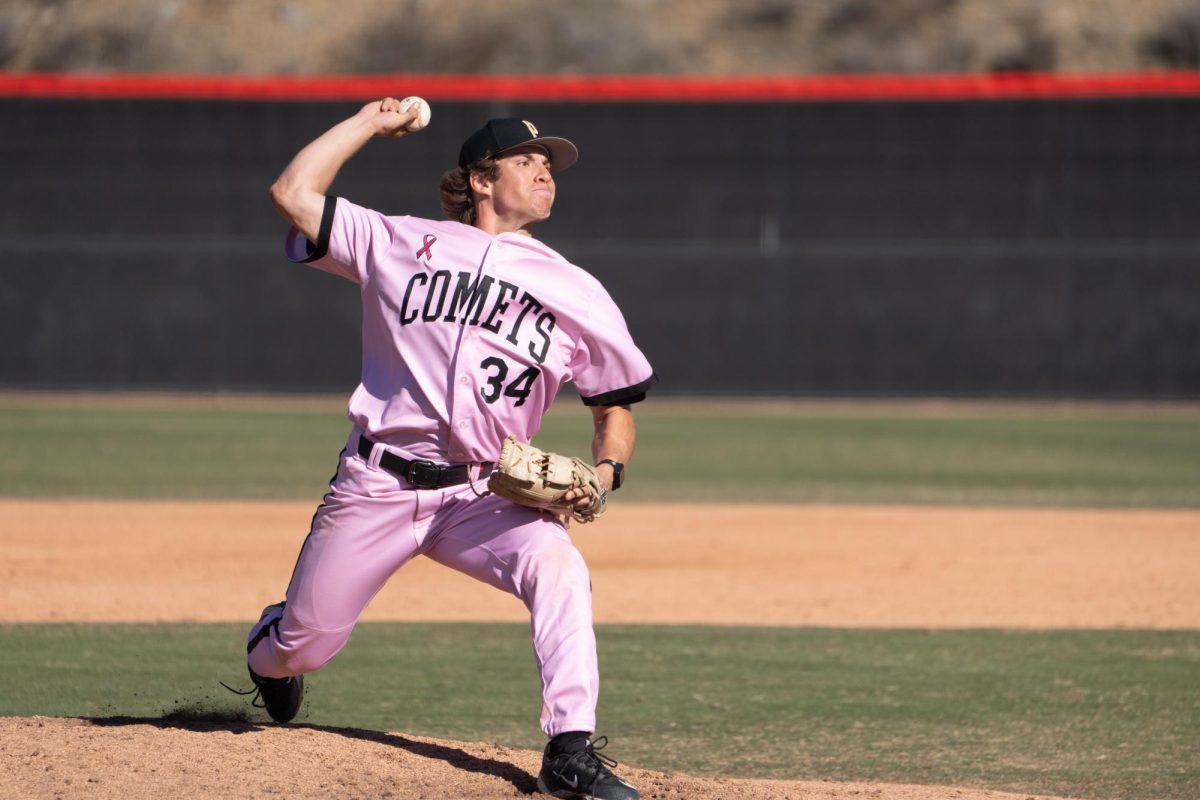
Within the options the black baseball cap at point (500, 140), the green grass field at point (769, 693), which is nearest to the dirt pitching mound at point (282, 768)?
the green grass field at point (769, 693)

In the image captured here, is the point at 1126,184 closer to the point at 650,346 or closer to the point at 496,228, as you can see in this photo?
the point at 650,346

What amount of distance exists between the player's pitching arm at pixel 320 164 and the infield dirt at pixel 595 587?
55.5 inches

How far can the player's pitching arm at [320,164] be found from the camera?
420cm

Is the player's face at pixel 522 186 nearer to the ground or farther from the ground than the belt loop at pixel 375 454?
farther from the ground

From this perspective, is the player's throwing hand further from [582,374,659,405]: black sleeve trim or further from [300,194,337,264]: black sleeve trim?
[582,374,659,405]: black sleeve trim

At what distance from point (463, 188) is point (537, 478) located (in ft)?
3.01

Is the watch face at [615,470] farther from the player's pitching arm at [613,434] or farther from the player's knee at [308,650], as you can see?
the player's knee at [308,650]

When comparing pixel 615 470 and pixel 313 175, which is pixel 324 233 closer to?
pixel 313 175

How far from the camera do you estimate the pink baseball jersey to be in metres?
4.20

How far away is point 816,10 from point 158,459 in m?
24.0

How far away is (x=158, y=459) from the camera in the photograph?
14.5 metres

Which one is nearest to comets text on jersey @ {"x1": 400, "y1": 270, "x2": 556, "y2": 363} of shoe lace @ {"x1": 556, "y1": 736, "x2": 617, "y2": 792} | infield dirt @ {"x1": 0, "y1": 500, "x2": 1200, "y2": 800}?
shoe lace @ {"x1": 556, "y1": 736, "x2": 617, "y2": 792}

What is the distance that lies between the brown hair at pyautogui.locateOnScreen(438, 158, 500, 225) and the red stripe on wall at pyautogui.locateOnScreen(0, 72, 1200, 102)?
15971mm

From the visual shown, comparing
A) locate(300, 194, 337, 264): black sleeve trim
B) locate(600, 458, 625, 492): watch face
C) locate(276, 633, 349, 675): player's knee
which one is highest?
locate(300, 194, 337, 264): black sleeve trim
